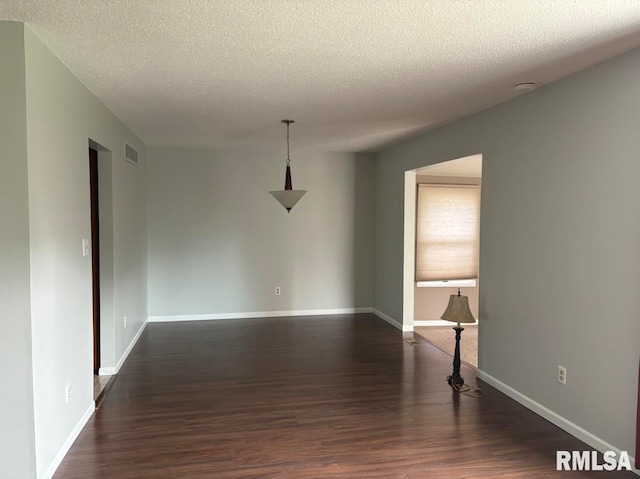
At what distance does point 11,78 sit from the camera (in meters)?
2.24

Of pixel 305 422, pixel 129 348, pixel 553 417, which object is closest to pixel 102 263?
pixel 129 348

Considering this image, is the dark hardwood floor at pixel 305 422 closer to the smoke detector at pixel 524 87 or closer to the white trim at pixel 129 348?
the white trim at pixel 129 348

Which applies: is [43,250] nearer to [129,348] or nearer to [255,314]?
[129,348]

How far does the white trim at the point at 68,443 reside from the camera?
8.23 ft

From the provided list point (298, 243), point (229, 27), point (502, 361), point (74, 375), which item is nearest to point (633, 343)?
point (502, 361)

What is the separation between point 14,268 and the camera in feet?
7.44

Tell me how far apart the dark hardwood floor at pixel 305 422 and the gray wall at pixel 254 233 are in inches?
63.5

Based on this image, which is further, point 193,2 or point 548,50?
point 548,50

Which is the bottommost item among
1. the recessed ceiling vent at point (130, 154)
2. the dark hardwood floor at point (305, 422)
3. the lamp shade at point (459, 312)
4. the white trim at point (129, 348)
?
the dark hardwood floor at point (305, 422)

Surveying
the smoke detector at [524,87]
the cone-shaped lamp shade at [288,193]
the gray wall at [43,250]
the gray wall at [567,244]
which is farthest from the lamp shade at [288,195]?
the smoke detector at [524,87]

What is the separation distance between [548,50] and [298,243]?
4.58 meters

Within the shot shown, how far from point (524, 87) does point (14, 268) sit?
3450 mm

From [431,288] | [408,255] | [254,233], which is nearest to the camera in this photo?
[408,255]

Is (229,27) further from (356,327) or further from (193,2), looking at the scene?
(356,327)
